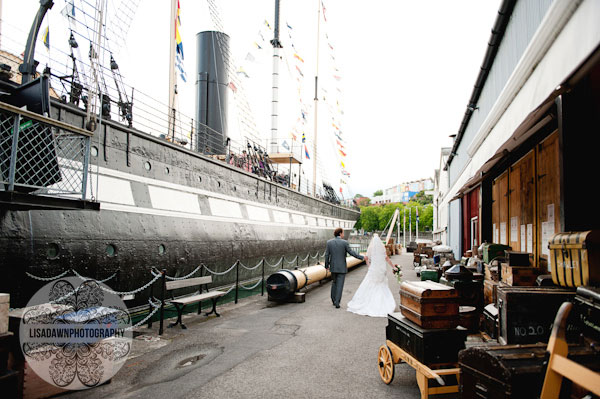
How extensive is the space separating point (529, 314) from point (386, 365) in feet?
5.11

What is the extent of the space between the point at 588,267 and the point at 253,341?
448 cm

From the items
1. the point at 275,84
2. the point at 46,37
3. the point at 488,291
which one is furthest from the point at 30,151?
the point at 275,84

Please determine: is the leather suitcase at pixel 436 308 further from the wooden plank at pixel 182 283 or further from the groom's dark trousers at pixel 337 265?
the wooden plank at pixel 182 283

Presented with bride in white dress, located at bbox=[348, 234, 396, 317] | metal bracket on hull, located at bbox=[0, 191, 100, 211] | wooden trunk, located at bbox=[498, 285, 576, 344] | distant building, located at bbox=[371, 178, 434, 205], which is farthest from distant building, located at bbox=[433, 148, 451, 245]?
distant building, located at bbox=[371, 178, 434, 205]

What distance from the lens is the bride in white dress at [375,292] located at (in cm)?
751

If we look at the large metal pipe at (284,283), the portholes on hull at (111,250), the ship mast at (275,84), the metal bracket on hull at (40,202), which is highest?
the ship mast at (275,84)

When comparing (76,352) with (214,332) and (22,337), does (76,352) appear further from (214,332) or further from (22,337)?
(214,332)

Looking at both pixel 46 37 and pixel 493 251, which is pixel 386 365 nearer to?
pixel 493 251

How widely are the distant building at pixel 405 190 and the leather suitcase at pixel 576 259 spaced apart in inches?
6477

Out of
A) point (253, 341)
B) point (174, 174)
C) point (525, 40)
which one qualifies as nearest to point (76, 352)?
point (253, 341)

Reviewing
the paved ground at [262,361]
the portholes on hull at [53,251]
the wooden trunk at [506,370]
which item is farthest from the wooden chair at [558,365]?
the portholes on hull at [53,251]

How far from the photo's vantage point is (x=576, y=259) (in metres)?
3.28

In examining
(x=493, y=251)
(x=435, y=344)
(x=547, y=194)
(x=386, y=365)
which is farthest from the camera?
(x=493, y=251)

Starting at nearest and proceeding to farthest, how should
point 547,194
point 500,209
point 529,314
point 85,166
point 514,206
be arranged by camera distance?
point 529,314 → point 85,166 → point 547,194 → point 514,206 → point 500,209
